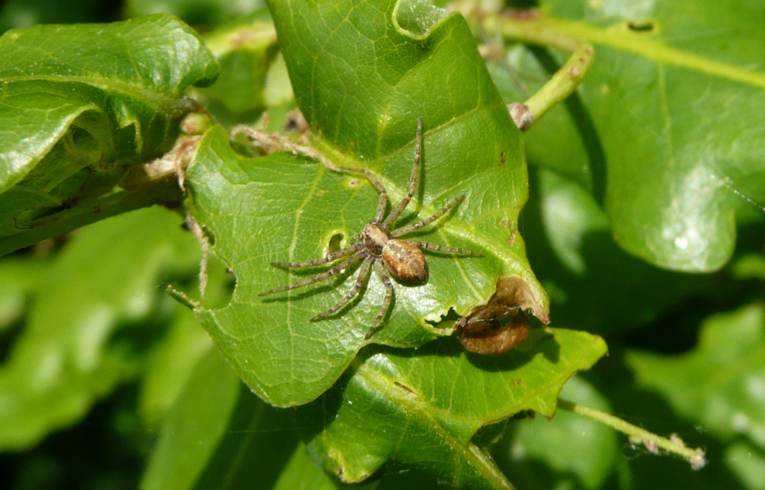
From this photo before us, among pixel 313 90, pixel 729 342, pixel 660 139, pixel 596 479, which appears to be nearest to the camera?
pixel 313 90

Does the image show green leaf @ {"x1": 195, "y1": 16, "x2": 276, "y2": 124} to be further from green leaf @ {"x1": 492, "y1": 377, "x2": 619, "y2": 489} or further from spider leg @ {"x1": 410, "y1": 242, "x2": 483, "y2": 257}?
green leaf @ {"x1": 492, "y1": 377, "x2": 619, "y2": 489}

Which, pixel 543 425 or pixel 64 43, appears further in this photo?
pixel 543 425

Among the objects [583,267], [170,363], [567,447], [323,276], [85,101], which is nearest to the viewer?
[85,101]

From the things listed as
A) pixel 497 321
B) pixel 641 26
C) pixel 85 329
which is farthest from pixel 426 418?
pixel 85 329

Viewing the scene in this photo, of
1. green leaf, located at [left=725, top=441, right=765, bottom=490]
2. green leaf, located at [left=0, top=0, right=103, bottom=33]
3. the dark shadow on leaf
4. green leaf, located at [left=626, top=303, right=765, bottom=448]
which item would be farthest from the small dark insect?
green leaf, located at [left=0, top=0, right=103, bottom=33]

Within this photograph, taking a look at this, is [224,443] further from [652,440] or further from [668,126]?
[668,126]

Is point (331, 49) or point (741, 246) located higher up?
point (331, 49)

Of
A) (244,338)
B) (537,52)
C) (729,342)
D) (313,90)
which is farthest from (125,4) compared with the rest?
(729,342)

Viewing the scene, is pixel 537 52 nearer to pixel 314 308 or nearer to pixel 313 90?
pixel 313 90
